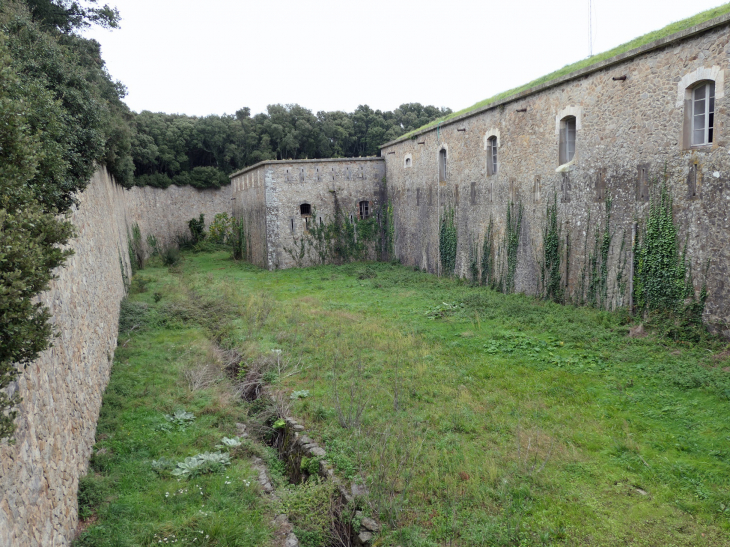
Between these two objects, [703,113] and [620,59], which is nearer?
[703,113]

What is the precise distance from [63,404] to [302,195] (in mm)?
19433

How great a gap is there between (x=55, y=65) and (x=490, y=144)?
488 inches

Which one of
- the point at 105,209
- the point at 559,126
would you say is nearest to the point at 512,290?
the point at 559,126

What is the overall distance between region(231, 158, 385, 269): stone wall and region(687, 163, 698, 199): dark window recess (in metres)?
16.7

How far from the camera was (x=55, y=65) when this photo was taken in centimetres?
878

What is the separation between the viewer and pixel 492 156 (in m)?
16.3

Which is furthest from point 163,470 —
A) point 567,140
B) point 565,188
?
point 567,140

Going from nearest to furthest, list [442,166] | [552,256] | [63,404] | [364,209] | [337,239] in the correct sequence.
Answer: [63,404]
[552,256]
[442,166]
[337,239]
[364,209]

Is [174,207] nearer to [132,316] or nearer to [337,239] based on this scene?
[337,239]

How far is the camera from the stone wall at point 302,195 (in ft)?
77.8

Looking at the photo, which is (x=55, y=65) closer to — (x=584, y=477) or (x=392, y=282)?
(x=584, y=477)

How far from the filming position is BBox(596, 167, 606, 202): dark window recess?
11.5 meters

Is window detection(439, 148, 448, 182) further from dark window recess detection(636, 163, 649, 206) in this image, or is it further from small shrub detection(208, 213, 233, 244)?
small shrub detection(208, 213, 233, 244)

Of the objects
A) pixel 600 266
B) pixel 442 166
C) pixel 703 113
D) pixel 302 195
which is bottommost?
pixel 600 266
